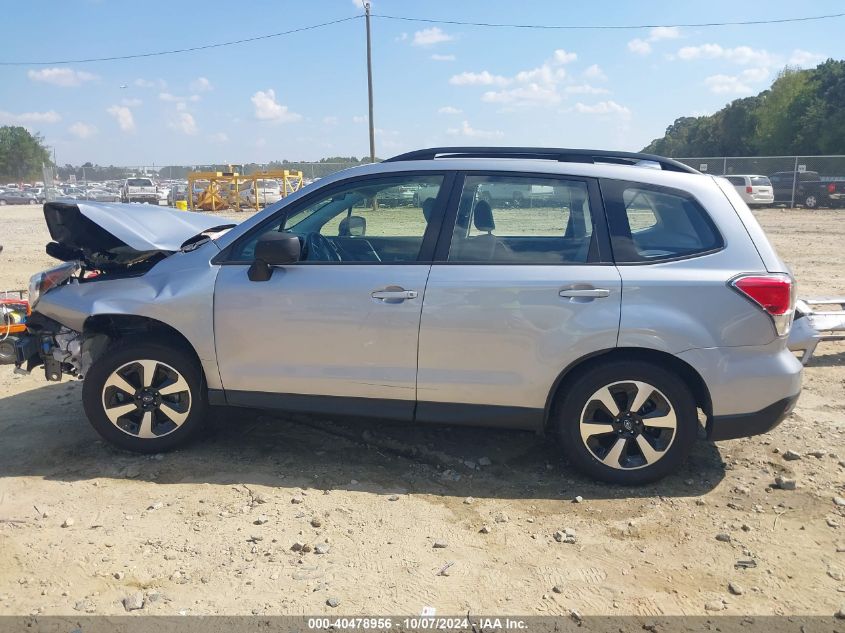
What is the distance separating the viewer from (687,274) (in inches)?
150

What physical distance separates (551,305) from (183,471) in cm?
244

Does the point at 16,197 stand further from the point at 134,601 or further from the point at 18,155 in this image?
the point at 134,601

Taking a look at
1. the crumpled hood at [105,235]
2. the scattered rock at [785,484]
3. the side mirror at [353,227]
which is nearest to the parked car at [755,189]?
the scattered rock at [785,484]

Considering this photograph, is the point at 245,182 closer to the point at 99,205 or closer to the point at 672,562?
the point at 99,205

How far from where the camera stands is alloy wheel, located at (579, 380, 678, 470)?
389cm

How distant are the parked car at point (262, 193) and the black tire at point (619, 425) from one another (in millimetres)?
32295

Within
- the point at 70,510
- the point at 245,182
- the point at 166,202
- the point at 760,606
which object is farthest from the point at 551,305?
the point at 166,202

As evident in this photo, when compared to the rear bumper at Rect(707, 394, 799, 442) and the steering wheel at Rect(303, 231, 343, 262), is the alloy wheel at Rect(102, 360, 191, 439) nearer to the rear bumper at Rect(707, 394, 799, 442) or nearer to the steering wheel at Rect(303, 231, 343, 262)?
the steering wheel at Rect(303, 231, 343, 262)

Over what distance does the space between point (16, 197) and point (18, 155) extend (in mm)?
41188

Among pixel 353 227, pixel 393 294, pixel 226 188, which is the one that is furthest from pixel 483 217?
pixel 226 188

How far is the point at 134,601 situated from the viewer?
2.96 m

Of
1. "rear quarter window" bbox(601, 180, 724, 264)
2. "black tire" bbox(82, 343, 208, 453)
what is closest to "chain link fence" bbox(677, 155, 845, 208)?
"rear quarter window" bbox(601, 180, 724, 264)

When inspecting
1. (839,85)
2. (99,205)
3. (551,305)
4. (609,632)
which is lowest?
(609,632)

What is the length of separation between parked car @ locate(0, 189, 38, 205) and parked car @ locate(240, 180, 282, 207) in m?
18.5
